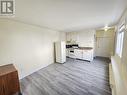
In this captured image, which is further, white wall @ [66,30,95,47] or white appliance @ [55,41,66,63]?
white wall @ [66,30,95,47]

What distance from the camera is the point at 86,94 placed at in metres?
2.20

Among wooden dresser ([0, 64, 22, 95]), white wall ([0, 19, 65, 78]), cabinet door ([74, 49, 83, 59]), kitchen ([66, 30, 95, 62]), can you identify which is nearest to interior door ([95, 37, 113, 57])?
kitchen ([66, 30, 95, 62])

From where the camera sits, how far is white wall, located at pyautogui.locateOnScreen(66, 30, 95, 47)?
5744mm

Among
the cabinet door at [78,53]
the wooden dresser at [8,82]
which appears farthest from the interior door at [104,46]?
the wooden dresser at [8,82]

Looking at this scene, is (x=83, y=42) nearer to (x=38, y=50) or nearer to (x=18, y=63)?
(x=38, y=50)

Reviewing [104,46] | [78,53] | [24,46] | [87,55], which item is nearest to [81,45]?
[78,53]

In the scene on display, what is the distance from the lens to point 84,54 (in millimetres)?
5484

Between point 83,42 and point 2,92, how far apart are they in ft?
18.0

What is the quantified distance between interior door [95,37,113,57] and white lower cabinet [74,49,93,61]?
5.71 feet

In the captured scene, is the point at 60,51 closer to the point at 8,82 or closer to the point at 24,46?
the point at 24,46

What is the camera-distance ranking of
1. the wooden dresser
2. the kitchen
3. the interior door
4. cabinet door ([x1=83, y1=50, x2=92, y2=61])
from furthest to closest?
the interior door
the kitchen
cabinet door ([x1=83, y1=50, x2=92, y2=61])
the wooden dresser

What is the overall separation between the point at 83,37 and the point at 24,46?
172 inches

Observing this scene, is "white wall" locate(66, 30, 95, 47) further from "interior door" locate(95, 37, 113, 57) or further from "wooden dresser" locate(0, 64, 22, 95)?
"wooden dresser" locate(0, 64, 22, 95)

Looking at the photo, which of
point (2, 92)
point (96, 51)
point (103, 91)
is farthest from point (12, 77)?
point (96, 51)
